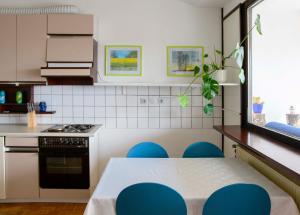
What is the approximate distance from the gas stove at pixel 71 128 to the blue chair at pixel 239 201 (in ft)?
6.53

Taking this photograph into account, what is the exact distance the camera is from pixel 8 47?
3.27 meters

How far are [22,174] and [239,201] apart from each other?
2.50 metres

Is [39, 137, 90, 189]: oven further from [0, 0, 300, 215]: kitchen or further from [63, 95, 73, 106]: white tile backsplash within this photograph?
[63, 95, 73, 106]: white tile backsplash

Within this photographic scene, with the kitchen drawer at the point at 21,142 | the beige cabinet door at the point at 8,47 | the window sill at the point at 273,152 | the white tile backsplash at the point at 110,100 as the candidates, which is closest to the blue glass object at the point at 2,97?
the beige cabinet door at the point at 8,47

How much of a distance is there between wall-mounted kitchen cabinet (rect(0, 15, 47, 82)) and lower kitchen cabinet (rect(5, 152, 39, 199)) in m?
0.88

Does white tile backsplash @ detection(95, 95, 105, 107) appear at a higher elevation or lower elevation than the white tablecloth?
higher

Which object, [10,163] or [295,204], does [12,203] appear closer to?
[10,163]

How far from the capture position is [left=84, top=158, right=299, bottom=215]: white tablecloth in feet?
5.17

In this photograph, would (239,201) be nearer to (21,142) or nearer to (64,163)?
(64,163)

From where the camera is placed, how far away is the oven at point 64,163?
3.08m

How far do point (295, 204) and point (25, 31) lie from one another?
10.3ft

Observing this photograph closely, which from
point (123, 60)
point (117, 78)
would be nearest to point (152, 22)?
point (123, 60)

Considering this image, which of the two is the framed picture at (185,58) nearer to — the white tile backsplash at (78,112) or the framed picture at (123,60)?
the framed picture at (123,60)

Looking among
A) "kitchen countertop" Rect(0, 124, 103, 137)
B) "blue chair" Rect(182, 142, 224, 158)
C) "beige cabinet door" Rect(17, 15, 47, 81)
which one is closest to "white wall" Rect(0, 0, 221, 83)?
"beige cabinet door" Rect(17, 15, 47, 81)
